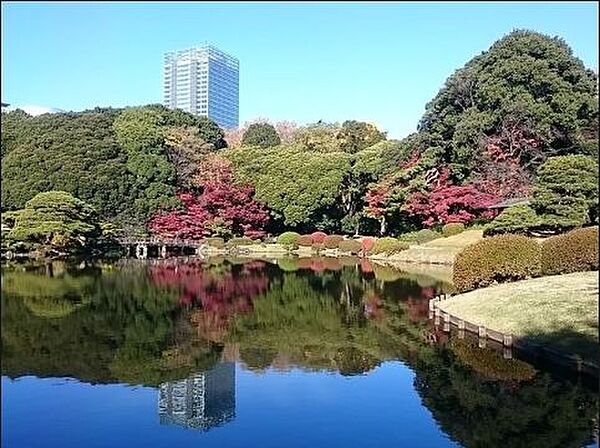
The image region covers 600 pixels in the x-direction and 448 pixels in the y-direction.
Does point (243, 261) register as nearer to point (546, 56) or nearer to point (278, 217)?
point (278, 217)

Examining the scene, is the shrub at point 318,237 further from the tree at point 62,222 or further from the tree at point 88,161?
the tree at point 62,222

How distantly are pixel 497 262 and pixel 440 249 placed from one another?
17.0 meters

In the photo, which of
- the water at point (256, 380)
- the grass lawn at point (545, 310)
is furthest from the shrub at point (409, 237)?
the grass lawn at point (545, 310)

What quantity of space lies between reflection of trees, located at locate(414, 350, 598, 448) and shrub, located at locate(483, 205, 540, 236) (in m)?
14.2

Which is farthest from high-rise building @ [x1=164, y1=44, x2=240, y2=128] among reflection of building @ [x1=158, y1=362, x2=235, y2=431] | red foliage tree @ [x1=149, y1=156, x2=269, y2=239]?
reflection of building @ [x1=158, y1=362, x2=235, y2=431]

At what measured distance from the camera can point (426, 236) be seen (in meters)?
37.1

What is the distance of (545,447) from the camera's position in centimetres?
780

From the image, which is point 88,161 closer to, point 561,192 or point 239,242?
point 239,242

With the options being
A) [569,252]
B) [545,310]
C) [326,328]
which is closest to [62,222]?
[326,328]

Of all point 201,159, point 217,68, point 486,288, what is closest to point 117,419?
point 486,288

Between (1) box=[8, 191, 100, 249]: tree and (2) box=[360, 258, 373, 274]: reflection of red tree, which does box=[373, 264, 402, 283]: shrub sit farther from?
(1) box=[8, 191, 100, 249]: tree

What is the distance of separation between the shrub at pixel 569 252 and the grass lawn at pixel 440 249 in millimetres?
16561

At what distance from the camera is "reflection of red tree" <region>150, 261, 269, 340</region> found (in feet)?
54.9

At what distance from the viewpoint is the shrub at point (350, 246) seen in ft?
135
